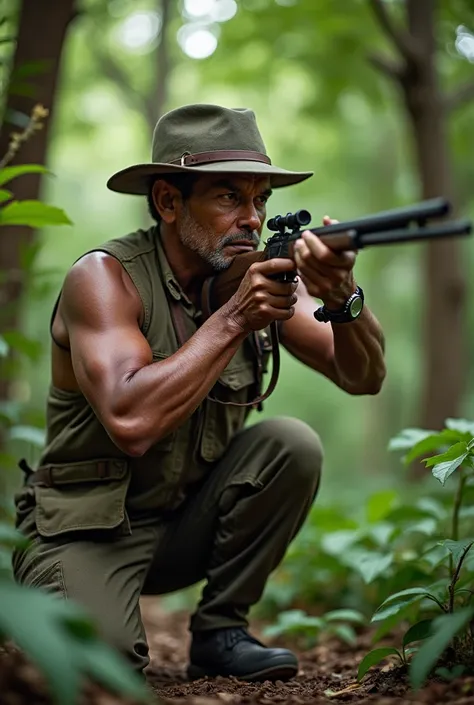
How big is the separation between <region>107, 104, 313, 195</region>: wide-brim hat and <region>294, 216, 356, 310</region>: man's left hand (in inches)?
22.2

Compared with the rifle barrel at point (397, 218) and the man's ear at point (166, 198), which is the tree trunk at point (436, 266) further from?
the rifle barrel at point (397, 218)

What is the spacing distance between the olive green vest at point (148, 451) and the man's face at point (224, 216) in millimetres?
191

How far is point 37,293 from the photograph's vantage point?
4020mm

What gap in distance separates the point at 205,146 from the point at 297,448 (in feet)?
3.85

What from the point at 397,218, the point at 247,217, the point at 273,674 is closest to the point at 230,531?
the point at 273,674

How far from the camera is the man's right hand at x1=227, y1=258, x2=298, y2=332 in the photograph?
2.64 m

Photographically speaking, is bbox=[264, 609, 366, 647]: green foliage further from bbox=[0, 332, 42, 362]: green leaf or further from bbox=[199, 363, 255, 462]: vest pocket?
bbox=[0, 332, 42, 362]: green leaf

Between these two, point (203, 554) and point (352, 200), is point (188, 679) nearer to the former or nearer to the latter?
point (203, 554)

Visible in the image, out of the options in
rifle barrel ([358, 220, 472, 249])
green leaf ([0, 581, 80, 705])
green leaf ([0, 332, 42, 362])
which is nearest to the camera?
green leaf ([0, 581, 80, 705])

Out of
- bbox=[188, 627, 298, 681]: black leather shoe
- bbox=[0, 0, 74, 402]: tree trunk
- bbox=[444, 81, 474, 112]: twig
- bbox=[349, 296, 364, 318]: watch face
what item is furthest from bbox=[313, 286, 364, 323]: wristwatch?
bbox=[444, 81, 474, 112]: twig

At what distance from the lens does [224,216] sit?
3.08 meters

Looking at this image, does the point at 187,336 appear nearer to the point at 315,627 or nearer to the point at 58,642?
the point at 315,627

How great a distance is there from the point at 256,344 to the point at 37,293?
4.19 feet

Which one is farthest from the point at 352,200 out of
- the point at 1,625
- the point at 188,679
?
the point at 1,625
